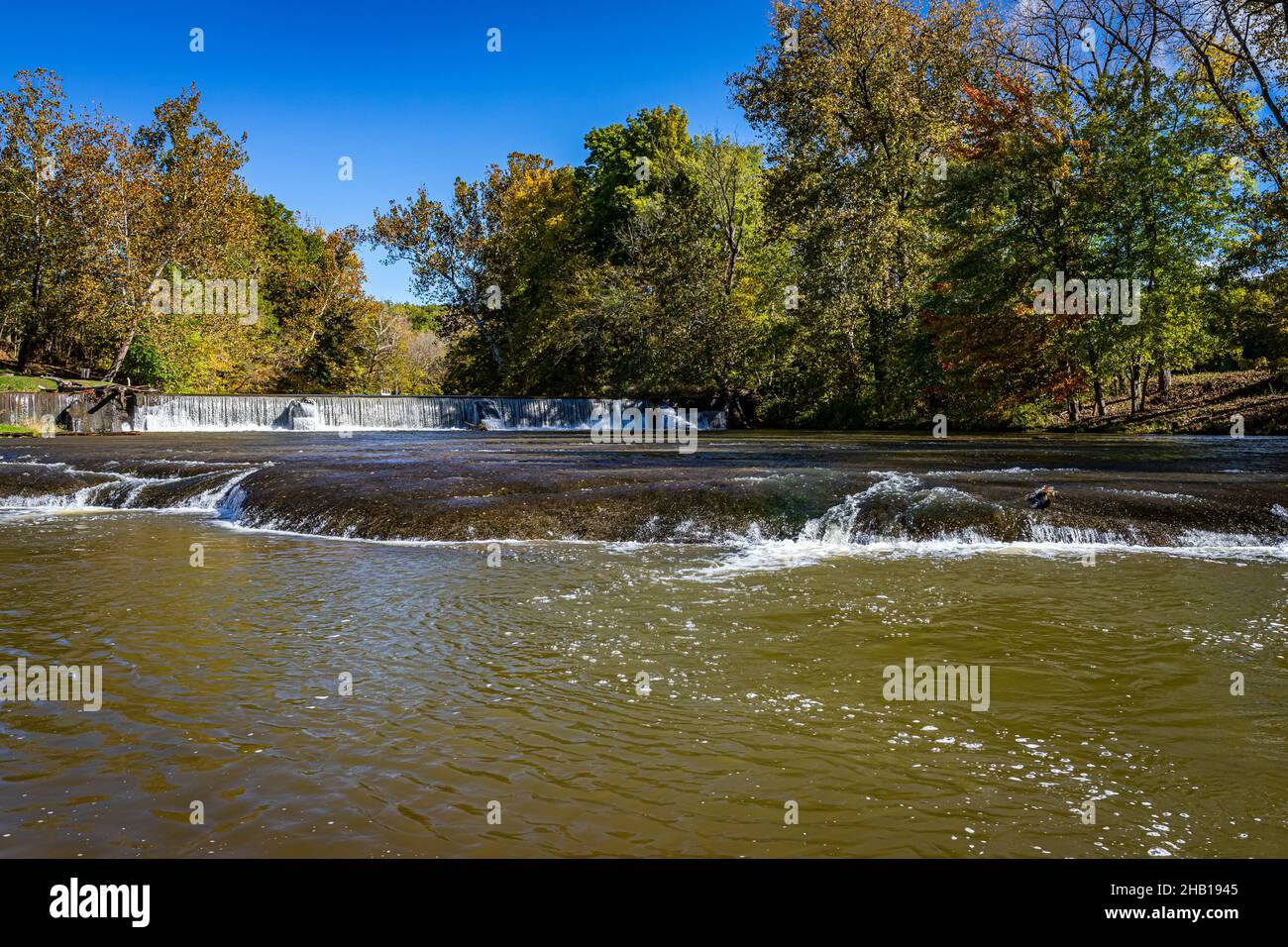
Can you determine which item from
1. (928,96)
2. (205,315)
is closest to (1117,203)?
(928,96)

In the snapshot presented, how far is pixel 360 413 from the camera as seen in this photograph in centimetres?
3431

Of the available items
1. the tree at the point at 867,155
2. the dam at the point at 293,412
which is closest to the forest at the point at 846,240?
the tree at the point at 867,155

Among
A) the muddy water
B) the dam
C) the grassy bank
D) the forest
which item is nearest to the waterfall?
the dam

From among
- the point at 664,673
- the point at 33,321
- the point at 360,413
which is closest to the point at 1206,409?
the point at 664,673

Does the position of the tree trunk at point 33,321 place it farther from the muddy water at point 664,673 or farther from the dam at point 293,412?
the muddy water at point 664,673

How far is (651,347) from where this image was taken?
38.6m

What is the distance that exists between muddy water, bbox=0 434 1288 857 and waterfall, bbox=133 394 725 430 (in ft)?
69.0

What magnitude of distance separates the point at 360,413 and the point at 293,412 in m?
2.59

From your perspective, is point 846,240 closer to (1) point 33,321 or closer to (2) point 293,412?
(2) point 293,412

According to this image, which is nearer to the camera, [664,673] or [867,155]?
[664,673]

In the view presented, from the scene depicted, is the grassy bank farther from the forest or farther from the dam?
the dam

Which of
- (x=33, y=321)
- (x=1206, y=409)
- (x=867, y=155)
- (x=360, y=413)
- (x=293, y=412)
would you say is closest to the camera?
(x=1206, y=409)
